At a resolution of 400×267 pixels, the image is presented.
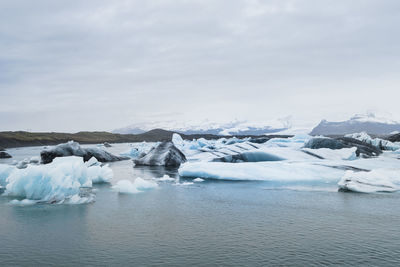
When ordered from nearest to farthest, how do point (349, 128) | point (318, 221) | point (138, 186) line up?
point (318, 221) → point (138, 186) → point (349, 128)

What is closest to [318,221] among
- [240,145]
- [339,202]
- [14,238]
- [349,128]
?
[339,202]

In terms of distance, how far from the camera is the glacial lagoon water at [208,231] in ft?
18.5

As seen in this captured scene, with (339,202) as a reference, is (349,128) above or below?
above

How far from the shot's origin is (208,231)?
7137 mm

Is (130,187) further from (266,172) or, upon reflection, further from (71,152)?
(71,152)

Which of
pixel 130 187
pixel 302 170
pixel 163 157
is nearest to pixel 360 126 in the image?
pixel 163 157

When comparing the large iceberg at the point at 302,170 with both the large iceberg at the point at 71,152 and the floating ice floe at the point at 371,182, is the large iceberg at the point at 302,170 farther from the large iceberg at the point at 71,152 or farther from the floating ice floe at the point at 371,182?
the large iceberg at the point at 71,152

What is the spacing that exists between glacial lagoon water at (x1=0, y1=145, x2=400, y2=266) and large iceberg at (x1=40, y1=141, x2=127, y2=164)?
13.6 meters

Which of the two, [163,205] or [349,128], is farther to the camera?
[349,128]

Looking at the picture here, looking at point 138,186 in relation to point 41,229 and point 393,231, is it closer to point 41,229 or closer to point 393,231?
point 41,229

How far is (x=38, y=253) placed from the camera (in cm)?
591

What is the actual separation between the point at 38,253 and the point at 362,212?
266 inches

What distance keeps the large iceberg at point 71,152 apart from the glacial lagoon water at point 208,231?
1361 centimetres

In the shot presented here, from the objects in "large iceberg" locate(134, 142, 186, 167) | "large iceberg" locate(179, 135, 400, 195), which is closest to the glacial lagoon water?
"large iceberg" locate(179, 135, 400, 195)
